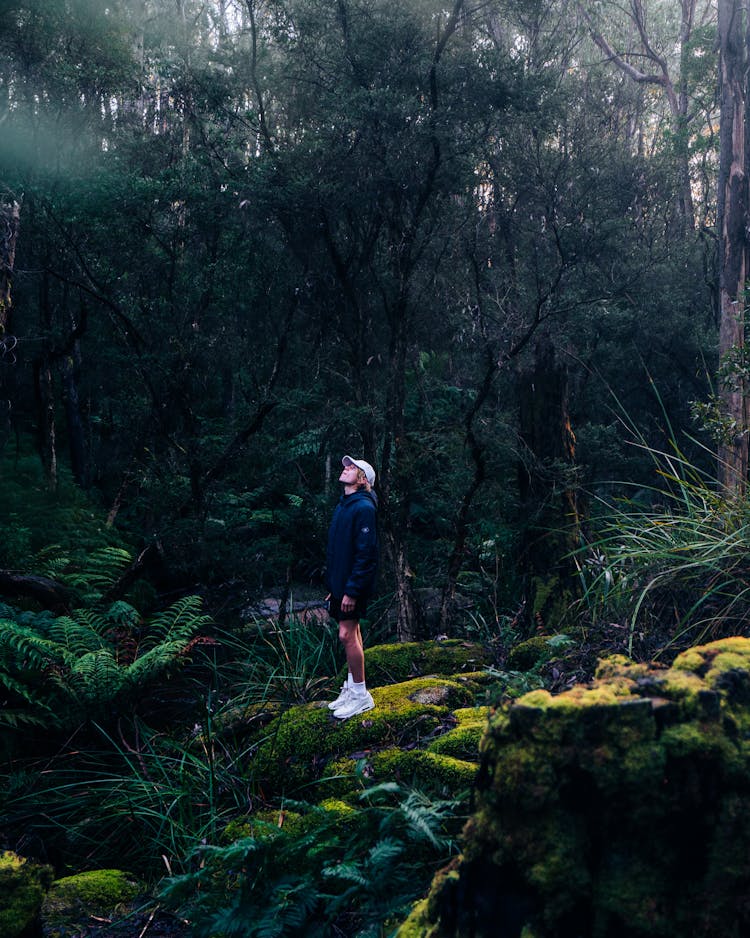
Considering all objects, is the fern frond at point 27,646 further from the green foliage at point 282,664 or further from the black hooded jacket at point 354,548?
the black hooded jacket at point 354,548

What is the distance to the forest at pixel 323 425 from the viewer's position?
4969mm

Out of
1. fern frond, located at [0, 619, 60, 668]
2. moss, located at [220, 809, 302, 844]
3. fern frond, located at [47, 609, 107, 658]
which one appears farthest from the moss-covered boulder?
fern frond, located at [47, 609, 107, 658]

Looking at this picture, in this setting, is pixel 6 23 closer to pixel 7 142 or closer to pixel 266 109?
pixel 7 142

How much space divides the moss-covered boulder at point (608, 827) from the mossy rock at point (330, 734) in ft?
8.85

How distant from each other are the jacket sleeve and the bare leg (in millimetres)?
235

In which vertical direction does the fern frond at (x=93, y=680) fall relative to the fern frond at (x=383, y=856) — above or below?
below

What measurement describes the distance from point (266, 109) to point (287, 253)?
2.13m

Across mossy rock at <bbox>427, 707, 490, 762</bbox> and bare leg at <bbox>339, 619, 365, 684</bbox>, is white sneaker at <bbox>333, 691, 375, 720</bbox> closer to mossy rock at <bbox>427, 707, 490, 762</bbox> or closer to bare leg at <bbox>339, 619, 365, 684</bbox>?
bare leg at <bbox>339, 619, 365, 684</bbox>

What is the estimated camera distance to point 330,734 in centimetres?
552

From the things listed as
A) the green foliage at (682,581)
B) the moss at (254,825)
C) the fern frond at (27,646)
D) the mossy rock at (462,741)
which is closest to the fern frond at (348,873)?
the moss at (254,825)

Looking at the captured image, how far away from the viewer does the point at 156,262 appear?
44.8 ft

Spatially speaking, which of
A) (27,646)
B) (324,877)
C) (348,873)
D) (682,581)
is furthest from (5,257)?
(348,873)

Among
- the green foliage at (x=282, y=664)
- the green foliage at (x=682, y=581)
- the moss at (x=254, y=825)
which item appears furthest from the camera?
the green foliage at (x=282, y=664)

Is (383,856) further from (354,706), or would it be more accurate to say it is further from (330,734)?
(354,706)
